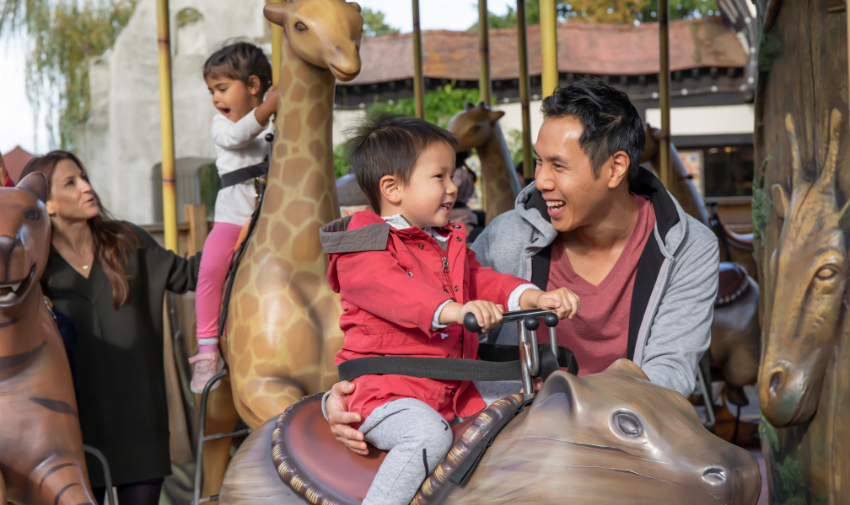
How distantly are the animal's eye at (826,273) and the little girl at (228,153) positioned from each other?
69.1 inches

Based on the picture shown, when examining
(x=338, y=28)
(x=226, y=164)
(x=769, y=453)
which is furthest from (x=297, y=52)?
(x=769, y=453)

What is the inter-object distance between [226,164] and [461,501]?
2.04m

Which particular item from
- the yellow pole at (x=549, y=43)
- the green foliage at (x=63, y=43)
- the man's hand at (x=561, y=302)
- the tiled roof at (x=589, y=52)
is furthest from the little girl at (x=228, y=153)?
the green foliage at (x=63, y=43)

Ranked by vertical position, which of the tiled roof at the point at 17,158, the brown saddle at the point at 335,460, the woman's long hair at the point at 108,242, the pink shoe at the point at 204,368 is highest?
the tiled roof at the point at 17,158

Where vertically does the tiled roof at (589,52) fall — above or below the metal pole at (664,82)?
above

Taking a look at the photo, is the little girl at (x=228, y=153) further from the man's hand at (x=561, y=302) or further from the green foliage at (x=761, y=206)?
the green foliage at (x=761, y=206)

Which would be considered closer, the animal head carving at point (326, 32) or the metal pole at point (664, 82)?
the animal head carving at point (326, 32)

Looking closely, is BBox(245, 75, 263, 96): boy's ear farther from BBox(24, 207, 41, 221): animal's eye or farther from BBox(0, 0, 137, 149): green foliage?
BBox(0, 0, 137, 149): green foliage

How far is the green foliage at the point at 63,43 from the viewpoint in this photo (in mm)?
13781

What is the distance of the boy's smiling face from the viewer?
1582 millimetres

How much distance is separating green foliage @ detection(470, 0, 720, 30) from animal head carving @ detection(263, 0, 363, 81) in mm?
13258

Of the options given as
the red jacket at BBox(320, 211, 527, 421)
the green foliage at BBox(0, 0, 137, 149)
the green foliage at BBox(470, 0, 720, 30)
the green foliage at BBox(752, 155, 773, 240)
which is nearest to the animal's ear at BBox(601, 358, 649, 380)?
the red jacket at BBox(320, 211, 527, 421)

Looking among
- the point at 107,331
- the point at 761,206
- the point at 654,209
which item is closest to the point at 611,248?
the point at 654,209

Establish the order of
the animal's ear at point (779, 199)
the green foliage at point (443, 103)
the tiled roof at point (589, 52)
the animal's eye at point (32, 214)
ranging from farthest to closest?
the green foliage at point (443, 103), the tiled roof at point (589, 52), the animal's ear at point (779, 199), the animal's eye at point (32, 214)
